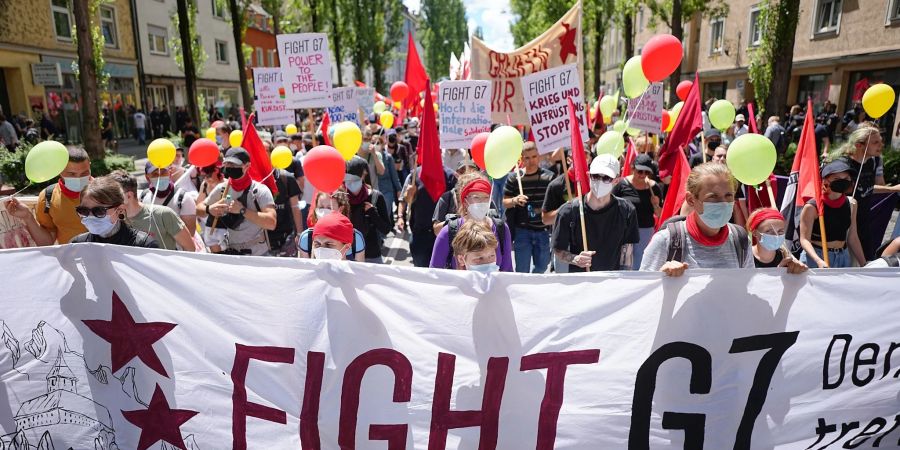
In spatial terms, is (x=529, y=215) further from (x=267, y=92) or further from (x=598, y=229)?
(x=267, y=92)

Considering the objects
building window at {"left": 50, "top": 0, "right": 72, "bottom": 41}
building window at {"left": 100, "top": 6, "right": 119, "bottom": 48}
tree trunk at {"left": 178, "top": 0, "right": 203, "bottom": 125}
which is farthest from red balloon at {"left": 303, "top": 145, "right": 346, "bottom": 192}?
building window at {"left": 100, "top": 6, "right": 119, "bottom": 48}

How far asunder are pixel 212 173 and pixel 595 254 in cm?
328

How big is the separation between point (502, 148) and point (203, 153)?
8.48 ft

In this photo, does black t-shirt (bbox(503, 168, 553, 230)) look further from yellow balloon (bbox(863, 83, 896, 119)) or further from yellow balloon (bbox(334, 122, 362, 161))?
yellow balloon (bbox(863, 83, 896, 119))

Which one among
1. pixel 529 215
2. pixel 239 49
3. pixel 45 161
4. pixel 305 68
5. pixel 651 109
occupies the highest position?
pixel 239 49

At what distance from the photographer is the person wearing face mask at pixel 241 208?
4230mm

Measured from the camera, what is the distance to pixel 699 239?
8.91 ft

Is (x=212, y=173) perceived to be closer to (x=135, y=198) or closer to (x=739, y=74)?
(x=135, y=198)

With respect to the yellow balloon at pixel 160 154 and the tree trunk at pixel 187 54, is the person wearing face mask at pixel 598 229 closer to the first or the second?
the yellow balloon at pixel 160 154

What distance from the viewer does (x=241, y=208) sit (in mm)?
4266

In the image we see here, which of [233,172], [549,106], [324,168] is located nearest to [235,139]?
[233,172]

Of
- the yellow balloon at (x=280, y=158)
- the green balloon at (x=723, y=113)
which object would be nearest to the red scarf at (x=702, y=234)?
the yellow balloon at (x=280, y=158)

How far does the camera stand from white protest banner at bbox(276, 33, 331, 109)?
263 inches

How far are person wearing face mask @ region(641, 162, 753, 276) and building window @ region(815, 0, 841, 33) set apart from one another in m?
Answer: 21.9
